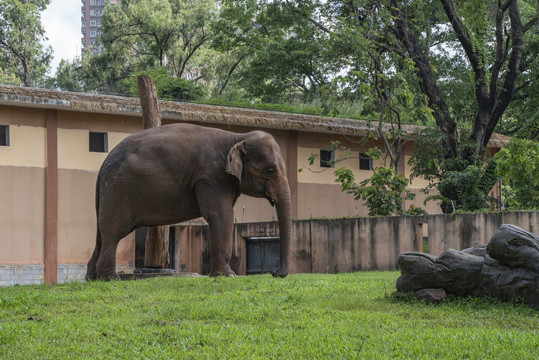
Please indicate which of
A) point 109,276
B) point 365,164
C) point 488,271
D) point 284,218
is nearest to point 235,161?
point 284,218

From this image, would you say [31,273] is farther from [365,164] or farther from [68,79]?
[68,79]

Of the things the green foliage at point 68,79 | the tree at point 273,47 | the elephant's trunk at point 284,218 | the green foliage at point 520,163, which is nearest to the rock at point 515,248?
the elephant's trunk at point 284,218

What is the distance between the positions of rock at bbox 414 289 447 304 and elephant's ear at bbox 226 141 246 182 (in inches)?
Result: 177

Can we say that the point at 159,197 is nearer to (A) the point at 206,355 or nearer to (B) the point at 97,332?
(B) the point at 97,332

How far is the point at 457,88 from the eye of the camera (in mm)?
27344

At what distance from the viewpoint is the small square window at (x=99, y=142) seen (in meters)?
24.6

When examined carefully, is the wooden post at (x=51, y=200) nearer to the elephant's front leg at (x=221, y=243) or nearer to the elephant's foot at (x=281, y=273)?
the elephant's front leg at (x=221, y=243)

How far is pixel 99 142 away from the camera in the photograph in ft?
81.1

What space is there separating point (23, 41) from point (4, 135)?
25.7m

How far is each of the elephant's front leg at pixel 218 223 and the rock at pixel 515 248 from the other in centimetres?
518

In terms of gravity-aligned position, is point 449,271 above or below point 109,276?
above

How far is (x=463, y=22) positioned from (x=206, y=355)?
20862 mm

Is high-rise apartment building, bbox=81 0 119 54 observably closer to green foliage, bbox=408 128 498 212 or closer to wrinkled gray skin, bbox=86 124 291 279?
green foliage, bbox=408 128 498 212

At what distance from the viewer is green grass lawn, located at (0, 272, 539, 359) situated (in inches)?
264
